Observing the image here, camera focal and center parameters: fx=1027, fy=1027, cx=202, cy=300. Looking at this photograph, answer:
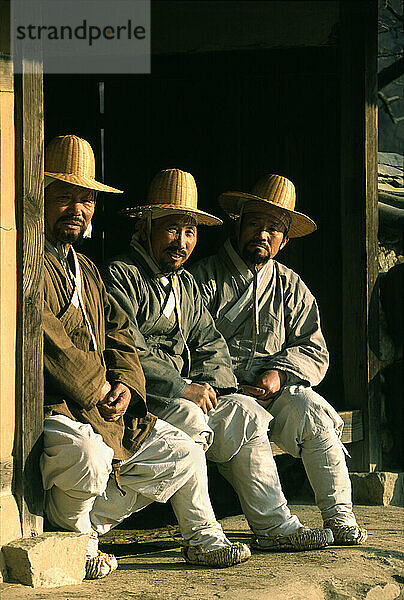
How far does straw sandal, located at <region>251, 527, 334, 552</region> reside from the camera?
4.64 meters

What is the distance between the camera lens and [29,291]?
12.6 feet

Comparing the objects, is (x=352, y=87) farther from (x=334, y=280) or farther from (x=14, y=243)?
(x=14, y=243)

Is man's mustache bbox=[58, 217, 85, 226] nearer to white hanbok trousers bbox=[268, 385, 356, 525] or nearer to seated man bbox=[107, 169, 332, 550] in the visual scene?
seated man bbox=[107, 169, 332, 550]

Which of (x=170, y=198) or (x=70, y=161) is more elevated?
(x=70, y=161)

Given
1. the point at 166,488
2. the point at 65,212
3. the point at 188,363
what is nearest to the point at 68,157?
the point at 65,212

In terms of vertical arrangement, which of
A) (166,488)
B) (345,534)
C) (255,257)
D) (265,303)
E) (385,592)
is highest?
(255,257)

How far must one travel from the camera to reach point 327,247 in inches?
259

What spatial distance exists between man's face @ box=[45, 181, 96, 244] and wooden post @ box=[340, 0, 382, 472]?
7.89 feet

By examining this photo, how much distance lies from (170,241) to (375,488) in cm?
229

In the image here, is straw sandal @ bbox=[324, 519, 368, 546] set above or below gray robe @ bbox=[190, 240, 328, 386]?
below

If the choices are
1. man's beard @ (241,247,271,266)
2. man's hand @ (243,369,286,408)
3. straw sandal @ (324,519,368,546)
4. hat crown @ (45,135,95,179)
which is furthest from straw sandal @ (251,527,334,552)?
hat crown @ (45,135,95,179)

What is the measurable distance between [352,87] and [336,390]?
190 centimetres

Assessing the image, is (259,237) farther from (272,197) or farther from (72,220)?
(72,220)

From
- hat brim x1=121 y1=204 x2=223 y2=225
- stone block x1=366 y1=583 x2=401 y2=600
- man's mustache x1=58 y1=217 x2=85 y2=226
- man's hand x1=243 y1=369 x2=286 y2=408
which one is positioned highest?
hat brim x1=121 y1=204 x2=223 y2=225
